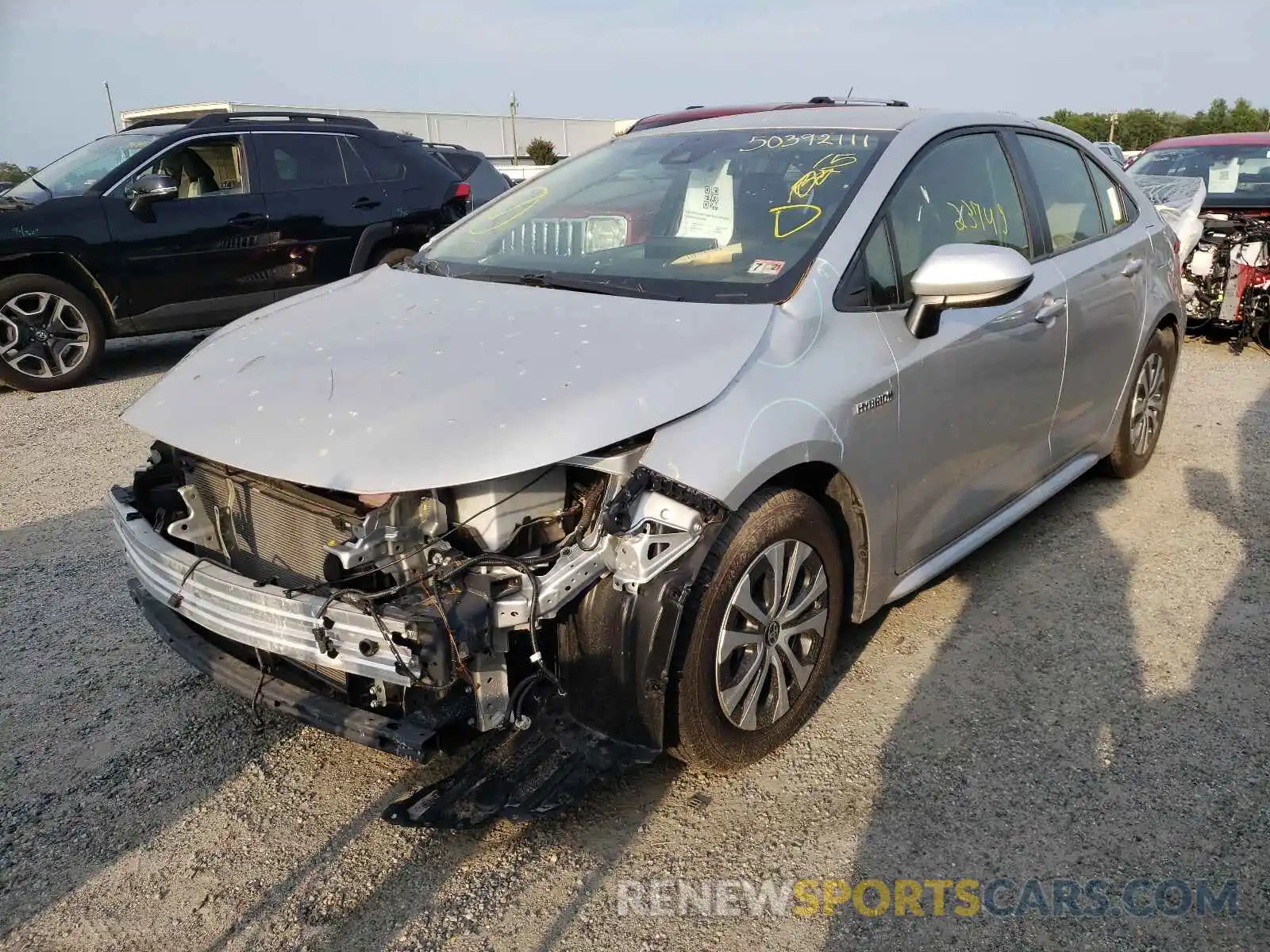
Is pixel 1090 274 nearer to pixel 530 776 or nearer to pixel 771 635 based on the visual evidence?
pixel 771 635

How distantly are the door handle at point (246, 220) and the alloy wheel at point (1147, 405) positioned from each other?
6353 mm

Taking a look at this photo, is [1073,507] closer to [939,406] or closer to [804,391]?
[939,406]

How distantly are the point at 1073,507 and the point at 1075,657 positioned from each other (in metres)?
1.54

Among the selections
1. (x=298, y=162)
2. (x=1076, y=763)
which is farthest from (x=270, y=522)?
(x=298, y=162)

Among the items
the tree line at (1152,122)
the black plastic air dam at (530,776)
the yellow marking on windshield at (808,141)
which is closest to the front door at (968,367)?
the yellow marking on windshield at (808,141)

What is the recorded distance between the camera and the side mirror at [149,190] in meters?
6.93

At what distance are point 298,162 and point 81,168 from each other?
63.0 inches

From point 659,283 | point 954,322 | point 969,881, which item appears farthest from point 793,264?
point 969,881

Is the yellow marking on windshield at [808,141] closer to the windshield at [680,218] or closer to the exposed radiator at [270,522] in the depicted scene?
the windshield at [680,218]

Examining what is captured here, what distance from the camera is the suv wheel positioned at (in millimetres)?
6867

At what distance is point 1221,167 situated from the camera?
28.7 feet

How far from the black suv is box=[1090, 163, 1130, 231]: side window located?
5.01 metres

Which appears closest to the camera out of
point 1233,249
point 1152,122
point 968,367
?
point 968,367

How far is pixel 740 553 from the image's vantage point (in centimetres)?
244
